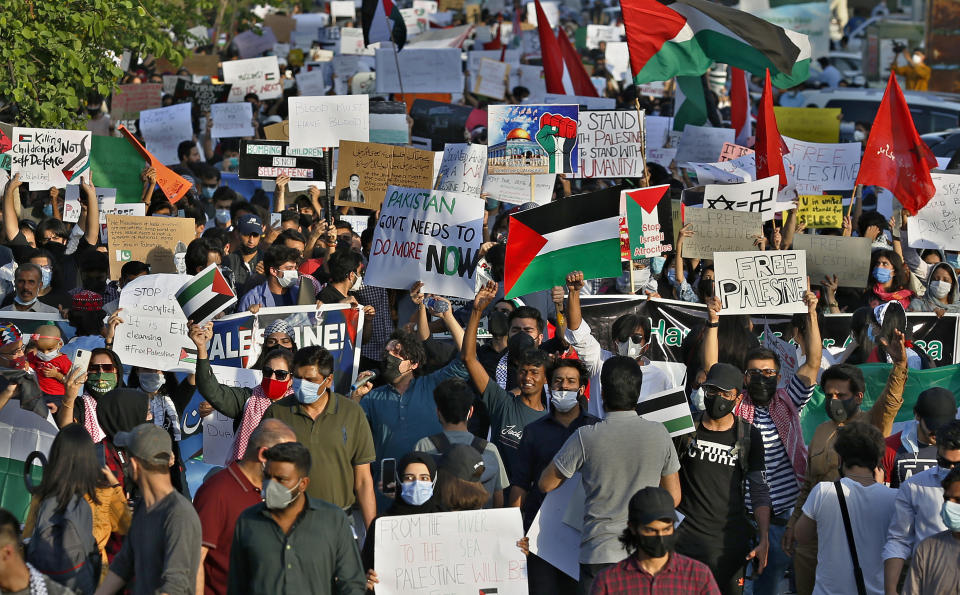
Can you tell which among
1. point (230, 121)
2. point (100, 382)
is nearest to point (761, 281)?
point (100, 382)

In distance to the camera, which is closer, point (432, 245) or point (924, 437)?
point (924, 437)

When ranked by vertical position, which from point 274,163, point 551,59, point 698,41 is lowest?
point 274,163

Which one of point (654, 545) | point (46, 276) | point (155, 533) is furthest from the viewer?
point (46, 276)

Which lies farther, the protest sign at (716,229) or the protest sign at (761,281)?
the protest sign at (716,229)

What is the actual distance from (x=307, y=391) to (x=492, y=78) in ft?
42.7

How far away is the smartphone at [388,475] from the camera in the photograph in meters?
6.45

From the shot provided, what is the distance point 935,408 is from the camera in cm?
Result: 650

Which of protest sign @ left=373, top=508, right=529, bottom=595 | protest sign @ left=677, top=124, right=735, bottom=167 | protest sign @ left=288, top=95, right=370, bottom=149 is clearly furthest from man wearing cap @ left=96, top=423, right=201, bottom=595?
protest sign @ left=677, top=124, right=735, bottom=167

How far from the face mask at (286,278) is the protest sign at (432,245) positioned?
46cm

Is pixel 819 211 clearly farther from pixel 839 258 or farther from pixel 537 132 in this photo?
pixel 537 132

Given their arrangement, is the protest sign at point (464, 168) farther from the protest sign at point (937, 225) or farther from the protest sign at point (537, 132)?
the protest sign at point (937, 225)

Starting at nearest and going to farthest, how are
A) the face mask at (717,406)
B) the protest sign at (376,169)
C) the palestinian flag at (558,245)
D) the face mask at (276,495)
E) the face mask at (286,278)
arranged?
the face mask at (276,495) → the face mask at (717,406) → the palestinian flag at (558,245) → the face mask at (286,278) → the protest sign at (376,169)

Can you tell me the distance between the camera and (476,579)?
5.84 meters

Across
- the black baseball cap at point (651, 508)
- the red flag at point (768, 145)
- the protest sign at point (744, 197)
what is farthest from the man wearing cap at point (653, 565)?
the red flag at point (768, 145)
